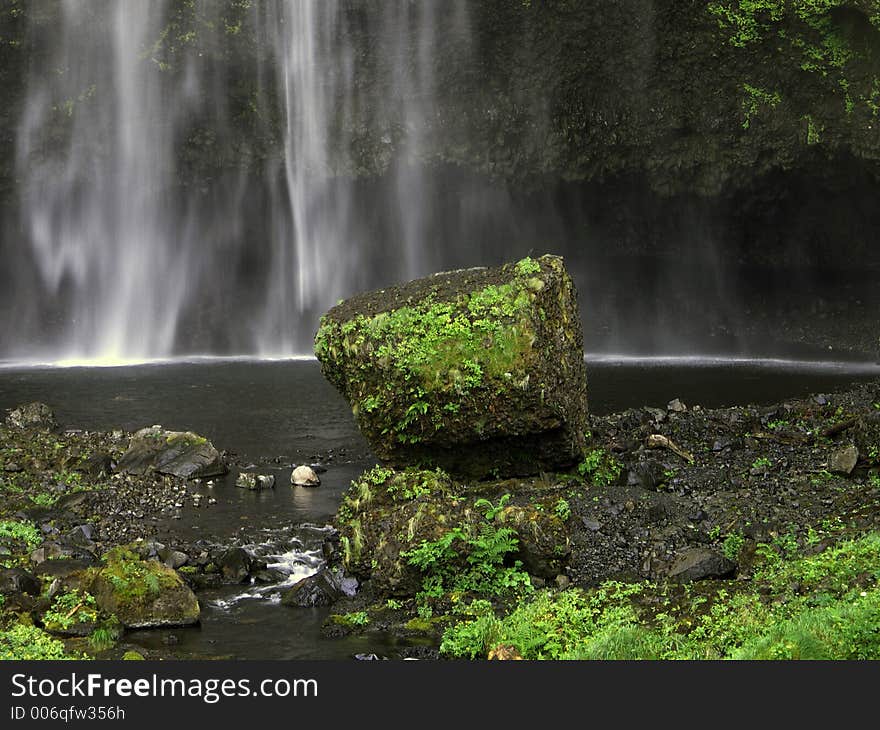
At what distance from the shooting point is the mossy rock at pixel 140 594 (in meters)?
7.47

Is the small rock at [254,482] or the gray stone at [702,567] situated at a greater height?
the gray stone at [702,567]

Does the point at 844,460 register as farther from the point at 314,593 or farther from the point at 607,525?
the point at 314,593

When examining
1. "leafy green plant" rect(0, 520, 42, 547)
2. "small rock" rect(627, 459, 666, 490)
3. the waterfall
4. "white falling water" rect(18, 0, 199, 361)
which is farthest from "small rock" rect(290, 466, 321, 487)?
"white falling water" rect(18, 0, 199, 361)

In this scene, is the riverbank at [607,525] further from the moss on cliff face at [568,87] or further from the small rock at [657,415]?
the moss on cliff face at [568,87]


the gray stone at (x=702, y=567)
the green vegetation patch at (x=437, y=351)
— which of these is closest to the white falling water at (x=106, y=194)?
the green vegetation patch at (x=437, y=351)

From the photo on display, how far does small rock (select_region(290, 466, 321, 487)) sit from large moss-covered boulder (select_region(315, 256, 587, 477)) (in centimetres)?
194

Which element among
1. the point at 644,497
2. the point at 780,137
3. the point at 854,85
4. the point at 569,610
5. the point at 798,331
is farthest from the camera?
the point at 798,331

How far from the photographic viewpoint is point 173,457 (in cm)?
1207

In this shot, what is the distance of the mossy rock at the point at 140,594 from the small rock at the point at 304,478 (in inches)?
157

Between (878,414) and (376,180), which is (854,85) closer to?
(376,180)

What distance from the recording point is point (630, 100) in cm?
2772

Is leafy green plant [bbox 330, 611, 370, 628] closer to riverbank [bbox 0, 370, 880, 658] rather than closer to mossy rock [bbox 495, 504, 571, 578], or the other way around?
riverbank [bbox 0, 370, 880, 658]

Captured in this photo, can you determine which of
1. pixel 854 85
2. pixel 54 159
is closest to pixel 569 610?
pixel 854 85

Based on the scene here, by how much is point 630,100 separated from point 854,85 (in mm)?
5752
